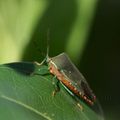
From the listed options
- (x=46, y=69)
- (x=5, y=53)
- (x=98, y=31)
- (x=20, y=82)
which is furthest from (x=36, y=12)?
(x=98, y=31)

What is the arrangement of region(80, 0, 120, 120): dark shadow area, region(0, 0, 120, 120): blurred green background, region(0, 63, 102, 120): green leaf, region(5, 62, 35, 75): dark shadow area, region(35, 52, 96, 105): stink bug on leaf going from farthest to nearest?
region(80, 0, 120, 120): dark shadow area, region(0, 0, 120, 120): blurred green background, region(35, 52, 96, 105): stink bug on leaf, region(5, 62, 35, 75): dark shadow area, region(0, 63, 102, 120): green leaf

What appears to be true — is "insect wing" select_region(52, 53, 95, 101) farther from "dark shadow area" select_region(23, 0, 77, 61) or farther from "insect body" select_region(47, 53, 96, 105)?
"dark shadow area" select_region(23, 0, 77, 61)

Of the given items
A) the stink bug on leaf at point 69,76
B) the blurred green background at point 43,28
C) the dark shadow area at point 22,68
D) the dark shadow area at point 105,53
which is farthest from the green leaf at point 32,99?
the dark shadow area at point 105,53

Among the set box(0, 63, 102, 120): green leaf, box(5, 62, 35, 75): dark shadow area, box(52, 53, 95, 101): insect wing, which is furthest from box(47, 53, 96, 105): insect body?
box(5, 62, 35, 75): dark shadow area

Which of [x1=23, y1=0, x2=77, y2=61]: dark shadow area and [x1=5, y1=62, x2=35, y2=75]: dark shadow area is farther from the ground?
[x1=5, y1=62, x2=35, y2=75]: dark shadow area

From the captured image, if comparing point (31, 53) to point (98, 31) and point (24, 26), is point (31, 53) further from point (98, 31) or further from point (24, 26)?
point (98, 31)

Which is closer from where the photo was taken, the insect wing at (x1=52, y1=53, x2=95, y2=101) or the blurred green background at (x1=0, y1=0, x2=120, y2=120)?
the insect wing at (x1=52, y1=53, x2=95, y2=101)

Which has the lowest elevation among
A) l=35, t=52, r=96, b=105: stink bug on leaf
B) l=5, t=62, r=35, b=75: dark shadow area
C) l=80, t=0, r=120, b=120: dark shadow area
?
l=80, t=0, r=120, b=120: dark shadow area
